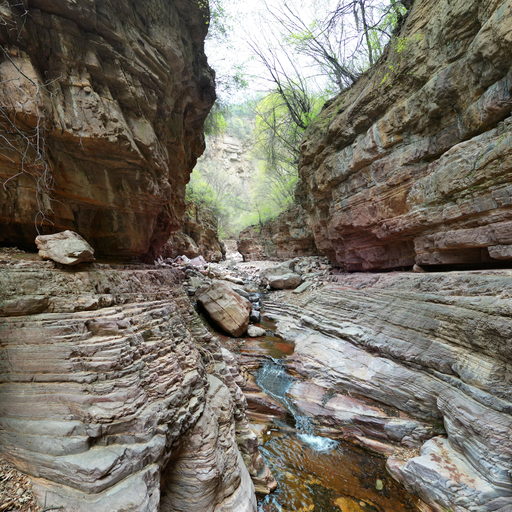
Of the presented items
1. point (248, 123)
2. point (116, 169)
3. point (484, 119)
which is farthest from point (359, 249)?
point (248, 123)

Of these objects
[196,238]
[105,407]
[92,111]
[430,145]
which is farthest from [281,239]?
[105,407]

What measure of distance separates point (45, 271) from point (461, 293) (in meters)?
6.66

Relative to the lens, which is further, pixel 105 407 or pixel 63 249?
pixel 63 249

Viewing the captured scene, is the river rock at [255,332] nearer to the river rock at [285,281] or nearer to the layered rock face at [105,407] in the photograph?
the river rock at [285,281]

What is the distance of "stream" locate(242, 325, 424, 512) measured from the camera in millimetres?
3432

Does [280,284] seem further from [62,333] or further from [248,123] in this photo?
[248,123]

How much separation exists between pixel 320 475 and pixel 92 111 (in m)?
6.98

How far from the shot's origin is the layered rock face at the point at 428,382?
323 centimetres

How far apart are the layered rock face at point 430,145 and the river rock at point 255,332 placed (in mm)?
4484

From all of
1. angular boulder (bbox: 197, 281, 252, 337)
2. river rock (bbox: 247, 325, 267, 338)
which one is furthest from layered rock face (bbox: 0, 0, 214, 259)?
river rock (bbox: 247, 325, 267, 338)

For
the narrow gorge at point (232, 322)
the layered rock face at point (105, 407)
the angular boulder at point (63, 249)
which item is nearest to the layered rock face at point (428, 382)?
the narrow gorge at point (232, 322)

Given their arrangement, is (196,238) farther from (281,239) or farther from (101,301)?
(101,301)

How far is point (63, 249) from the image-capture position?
131 inches

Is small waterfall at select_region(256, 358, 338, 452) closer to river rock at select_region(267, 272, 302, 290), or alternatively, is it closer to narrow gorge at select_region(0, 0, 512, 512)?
narrow gorge at select_region(0, 0, 512, 512)
